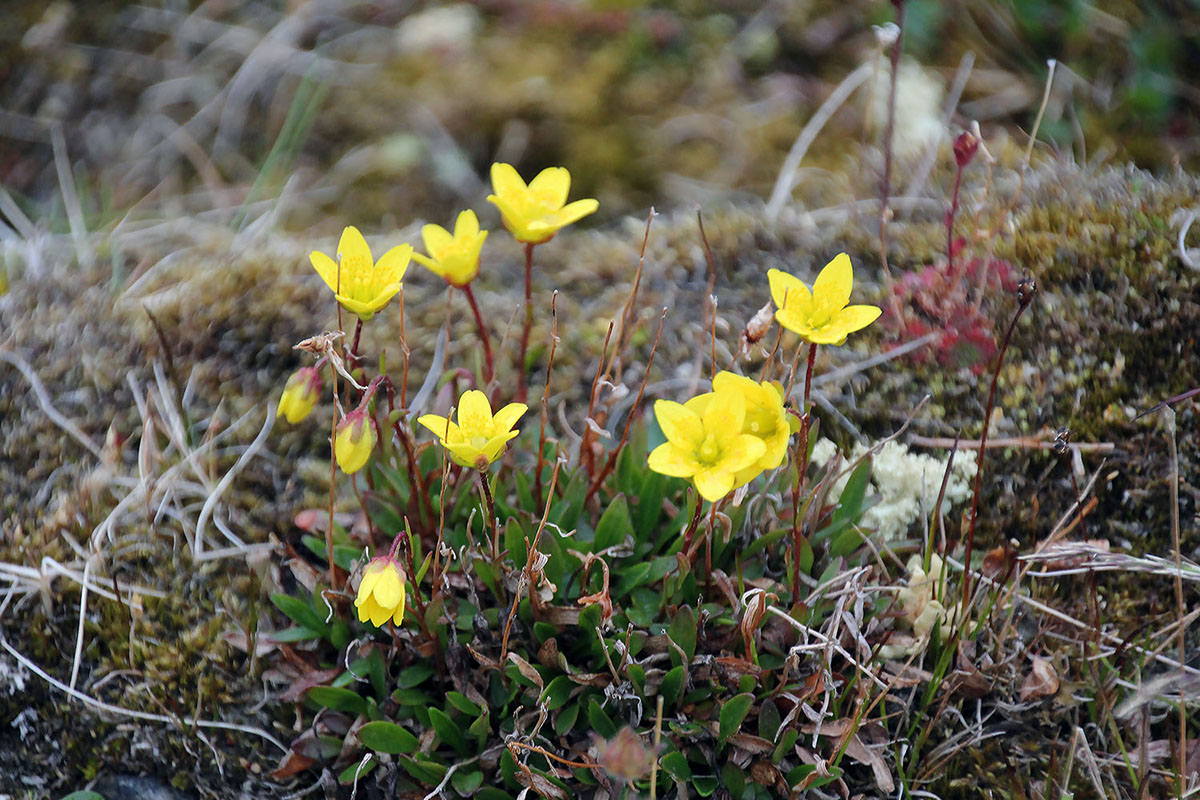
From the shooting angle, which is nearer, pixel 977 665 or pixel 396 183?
pixel 977 665

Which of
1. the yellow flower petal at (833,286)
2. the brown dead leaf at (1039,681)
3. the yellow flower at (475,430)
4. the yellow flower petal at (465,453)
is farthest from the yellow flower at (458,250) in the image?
the brown dead leaf at (1039,681)

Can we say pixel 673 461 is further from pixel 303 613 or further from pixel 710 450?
pixel 303 613

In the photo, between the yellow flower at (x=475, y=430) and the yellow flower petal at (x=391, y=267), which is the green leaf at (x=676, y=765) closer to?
the yellow flower at (x=475, y=430)

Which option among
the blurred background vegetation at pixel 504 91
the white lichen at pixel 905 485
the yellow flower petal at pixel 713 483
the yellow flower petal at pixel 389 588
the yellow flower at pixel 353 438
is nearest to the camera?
the yellow flower petal at pixel 713 483

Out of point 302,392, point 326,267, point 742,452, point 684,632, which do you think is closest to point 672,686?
point 684,632

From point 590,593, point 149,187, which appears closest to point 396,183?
point 149,187

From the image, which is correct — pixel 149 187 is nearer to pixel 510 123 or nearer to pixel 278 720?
pixel 510 123

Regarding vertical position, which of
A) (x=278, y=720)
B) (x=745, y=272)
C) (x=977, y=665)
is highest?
(x=745, y=272)
